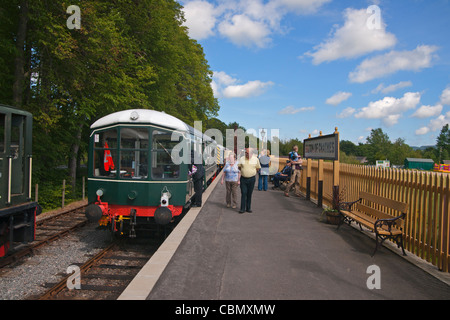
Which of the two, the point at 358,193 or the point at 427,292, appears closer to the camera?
the point at 427,292

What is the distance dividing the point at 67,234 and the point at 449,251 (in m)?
8.91

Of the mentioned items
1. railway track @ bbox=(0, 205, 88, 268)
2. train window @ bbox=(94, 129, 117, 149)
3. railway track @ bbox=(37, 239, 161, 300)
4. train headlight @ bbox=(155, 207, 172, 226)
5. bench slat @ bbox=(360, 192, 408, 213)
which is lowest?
railway track @ bbox=(37, 239, 161, 300)

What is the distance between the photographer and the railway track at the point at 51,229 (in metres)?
6.98

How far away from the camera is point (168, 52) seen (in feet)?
69.9

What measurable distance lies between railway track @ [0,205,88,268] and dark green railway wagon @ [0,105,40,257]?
266 mm

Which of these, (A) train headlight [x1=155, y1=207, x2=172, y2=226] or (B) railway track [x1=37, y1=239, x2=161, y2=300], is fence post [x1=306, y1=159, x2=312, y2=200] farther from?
(A) train headlight [x1=155, y1=207, x2=172, y2=226]

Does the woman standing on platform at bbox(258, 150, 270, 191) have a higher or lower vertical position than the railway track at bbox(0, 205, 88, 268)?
higher

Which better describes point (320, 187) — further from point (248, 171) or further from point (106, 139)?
point (106, 139)

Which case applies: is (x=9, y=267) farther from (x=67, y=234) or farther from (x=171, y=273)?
(x=171, y=273)

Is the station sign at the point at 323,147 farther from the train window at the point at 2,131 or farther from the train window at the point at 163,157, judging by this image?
the train window at the point at 2,131

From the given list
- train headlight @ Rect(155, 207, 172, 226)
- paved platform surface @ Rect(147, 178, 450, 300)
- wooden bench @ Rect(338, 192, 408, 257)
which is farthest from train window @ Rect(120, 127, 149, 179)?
wooden bench @ Rect(338, 192, 408, 257)

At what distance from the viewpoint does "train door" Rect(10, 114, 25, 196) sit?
6.77 metres

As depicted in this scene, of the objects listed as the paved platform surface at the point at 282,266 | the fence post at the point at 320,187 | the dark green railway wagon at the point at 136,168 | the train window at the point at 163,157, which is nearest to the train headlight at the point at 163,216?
the dark green railway wagon at the point at 136,168
